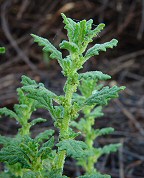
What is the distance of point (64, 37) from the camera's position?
4.93 metres

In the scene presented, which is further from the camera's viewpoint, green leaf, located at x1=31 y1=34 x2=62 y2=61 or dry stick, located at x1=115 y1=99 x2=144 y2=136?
dry stick, located at x1=115 y1=99 x2=144 y2=136

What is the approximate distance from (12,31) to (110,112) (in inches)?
77.5

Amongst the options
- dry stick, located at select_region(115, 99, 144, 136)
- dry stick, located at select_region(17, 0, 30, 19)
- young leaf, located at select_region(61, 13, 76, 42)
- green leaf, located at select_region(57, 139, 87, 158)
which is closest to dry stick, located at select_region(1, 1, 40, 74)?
dry stick, located at select_region(17, 0, 30, 19)

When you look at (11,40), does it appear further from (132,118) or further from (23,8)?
(132,118)

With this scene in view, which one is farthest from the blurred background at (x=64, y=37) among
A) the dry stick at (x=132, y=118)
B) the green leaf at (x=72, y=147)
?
the green leaf at (x=72, y=147)

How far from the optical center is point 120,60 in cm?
504

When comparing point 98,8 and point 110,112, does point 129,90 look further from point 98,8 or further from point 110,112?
point 98,8

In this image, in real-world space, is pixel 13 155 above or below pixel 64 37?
below

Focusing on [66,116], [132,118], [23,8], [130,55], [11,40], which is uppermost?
[23,8]

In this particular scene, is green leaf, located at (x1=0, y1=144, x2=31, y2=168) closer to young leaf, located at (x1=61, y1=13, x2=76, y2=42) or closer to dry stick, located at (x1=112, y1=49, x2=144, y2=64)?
young leaf, located at (x1=61, y1=13, x2=76, y2=42)

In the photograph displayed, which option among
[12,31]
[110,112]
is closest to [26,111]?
[110,112]

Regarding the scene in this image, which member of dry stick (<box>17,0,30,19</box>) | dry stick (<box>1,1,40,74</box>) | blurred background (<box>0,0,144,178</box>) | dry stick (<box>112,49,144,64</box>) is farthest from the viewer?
dry stick (<box>112,49,144,64</box>)

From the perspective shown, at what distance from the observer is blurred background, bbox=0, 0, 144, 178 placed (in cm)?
415

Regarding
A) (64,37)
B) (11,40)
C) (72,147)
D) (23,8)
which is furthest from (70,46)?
(23,8)
